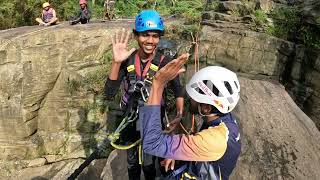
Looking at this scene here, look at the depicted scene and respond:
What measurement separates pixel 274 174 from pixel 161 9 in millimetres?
9768

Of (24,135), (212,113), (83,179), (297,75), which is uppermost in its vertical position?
(212,113)

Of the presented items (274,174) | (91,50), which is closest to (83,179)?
(274,174)

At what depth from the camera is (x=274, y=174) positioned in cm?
450

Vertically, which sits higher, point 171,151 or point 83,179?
point 171,151

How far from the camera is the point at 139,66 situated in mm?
3928

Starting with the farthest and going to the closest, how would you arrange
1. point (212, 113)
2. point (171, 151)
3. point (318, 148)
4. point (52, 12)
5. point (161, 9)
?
point (161, 9) → point (52, 12) → point (318, 148) → point (212, 113) → point (171, 151)

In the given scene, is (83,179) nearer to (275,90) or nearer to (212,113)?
(275,90)

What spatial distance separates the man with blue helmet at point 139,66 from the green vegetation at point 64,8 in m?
9.11

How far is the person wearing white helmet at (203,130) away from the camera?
246cm

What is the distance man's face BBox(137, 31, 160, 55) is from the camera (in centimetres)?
378

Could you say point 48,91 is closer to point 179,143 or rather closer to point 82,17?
point 82,17

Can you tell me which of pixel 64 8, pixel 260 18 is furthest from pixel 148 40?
pixel 64 8

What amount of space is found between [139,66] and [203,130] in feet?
5.13

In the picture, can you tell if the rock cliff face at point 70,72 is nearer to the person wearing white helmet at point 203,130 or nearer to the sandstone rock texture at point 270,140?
the sandstone rock texture at point 270,140
